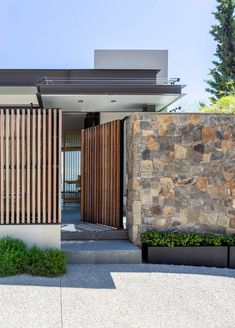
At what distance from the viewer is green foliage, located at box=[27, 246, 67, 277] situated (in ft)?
19.9

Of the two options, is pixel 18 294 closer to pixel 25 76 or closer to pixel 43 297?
pixel 43 297

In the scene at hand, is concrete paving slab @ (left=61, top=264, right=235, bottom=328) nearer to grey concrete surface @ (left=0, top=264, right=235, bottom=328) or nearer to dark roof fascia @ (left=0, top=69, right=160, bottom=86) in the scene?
grey concrete surface @ (left=0, top=264, right=235, bottom=328)

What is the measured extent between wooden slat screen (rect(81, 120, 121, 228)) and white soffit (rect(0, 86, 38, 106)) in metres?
3.52

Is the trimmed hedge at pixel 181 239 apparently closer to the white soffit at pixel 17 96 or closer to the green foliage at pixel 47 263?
the green foliage at pixel 47 263

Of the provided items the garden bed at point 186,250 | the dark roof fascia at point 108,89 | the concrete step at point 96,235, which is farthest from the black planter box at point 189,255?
the dark roof fascia at point 108,89

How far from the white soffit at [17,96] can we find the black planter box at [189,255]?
23.6 ft

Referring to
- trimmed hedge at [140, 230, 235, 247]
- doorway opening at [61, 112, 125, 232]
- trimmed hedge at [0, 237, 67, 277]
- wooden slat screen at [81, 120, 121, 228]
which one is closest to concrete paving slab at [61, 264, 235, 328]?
trimmed hedge at [0, 237, 67, 277]

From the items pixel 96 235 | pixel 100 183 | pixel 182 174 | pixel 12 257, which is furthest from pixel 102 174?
pixel 12 257

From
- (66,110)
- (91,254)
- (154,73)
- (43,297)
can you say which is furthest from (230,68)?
(43,297)

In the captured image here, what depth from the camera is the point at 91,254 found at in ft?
22.7

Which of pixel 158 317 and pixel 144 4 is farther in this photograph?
pixel 144 4

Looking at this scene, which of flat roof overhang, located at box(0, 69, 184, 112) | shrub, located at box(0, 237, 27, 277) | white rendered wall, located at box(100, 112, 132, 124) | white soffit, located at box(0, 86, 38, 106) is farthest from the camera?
white rendered wall, located at box(100, 112, 132, 124)

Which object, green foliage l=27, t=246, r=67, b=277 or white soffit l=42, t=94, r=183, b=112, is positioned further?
white soffit l=42, t=94, r=183, b=112

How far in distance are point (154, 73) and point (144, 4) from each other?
274 inches
